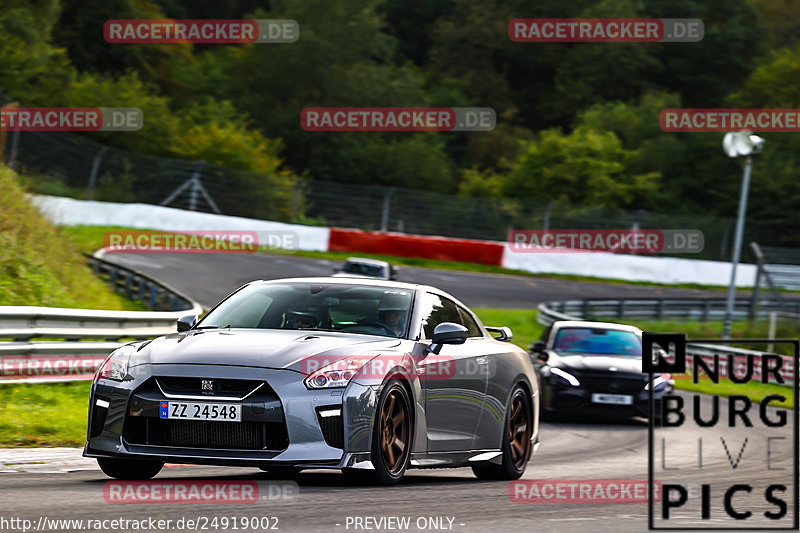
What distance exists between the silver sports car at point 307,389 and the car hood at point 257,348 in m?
0.01

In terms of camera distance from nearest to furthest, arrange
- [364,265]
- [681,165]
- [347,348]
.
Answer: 1. [347,348]
2. [364,265]
3. [681,165]

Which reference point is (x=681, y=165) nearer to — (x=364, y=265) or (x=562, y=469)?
(x=364, y=265)

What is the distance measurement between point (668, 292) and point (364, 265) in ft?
51.9

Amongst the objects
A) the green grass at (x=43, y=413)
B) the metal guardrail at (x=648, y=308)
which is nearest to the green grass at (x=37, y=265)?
the green grass at (x=43, y=413)

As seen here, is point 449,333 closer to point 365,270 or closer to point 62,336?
point 62,336

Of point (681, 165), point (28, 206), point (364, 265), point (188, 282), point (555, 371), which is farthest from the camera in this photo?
point (681, 165)

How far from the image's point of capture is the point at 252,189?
42.1m

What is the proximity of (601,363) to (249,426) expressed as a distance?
391 inches

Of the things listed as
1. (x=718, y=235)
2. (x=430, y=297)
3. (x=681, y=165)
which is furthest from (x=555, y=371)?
(x=681, y=165)

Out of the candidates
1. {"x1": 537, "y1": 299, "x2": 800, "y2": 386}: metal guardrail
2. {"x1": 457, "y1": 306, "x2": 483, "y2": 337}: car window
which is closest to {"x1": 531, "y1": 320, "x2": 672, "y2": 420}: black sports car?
{"x1": 457, "y1": 306, "x2": 483, "y2": 337}: car window

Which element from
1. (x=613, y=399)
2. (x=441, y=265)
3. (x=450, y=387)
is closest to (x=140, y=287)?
(x=613, y=399)

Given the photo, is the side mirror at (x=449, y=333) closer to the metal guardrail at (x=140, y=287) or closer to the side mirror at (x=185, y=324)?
the side mirror at (x=185, y=324)

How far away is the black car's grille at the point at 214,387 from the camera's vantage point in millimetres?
7395

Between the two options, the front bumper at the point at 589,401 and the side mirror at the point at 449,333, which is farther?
the front bumper at the point at 589,401
